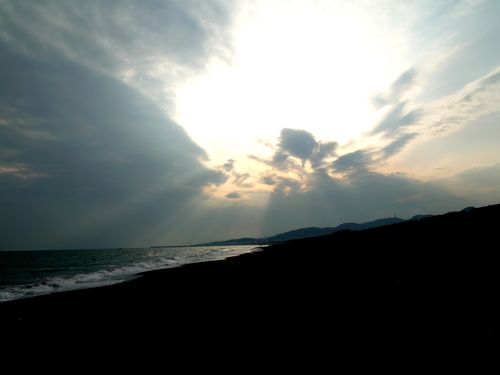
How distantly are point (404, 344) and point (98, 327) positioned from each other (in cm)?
1053

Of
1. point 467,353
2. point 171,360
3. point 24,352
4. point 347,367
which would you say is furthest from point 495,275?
point 24,352

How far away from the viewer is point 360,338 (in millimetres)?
6023

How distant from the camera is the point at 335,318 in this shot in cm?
753

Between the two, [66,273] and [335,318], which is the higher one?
[66,273]

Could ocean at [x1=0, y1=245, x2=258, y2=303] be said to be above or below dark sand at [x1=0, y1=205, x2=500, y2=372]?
above

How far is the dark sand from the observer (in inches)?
213

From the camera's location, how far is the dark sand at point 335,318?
5398 millimetres

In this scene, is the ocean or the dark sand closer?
the dark sand

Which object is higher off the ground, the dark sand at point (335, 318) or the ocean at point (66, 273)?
the ocean at point (66, 273)

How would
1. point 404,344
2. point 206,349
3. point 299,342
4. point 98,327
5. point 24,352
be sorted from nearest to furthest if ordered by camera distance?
point 404,344
point 299,342
point 206,349
point 24,352
point 98,327

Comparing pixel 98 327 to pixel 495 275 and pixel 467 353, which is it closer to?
pixel 467 353

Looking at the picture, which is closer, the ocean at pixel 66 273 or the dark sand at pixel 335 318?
the dark sand at pixel 335 318

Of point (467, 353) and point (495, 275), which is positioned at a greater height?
point (495, 275)

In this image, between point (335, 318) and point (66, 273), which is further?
point (66, 273)
